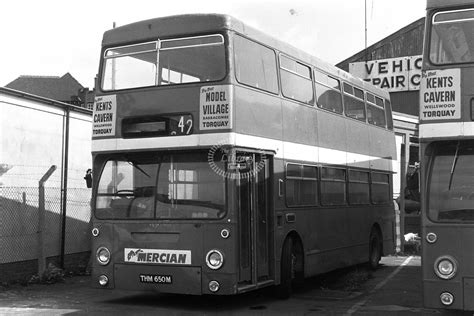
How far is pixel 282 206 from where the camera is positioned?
10.2m

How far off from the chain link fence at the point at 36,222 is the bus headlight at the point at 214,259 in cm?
473

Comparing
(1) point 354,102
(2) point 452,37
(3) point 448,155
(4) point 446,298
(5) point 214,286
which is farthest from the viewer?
(1) point 354,102

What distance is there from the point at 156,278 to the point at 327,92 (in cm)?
535

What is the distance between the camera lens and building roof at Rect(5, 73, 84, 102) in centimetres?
8012

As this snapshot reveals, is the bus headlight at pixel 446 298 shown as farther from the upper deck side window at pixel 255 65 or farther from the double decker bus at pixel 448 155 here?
the upper deck side window at pixel 255 65

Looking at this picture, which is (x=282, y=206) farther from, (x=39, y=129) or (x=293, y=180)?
(x=39, y=129)

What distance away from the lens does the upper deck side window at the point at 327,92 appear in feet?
38.8

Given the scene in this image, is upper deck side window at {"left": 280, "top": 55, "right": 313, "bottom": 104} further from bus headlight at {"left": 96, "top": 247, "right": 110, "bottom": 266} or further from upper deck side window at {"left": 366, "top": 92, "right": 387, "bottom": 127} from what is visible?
bus headlight at {"left": 96, "top": 247, "right": 110, "bottom": 266}

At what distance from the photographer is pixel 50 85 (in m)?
82.3

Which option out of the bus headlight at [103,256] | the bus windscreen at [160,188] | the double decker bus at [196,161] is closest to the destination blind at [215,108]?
the double decker bus at [196,161]

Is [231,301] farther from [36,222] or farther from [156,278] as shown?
[36,222]

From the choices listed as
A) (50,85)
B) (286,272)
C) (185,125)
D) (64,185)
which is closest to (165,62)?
(185,125)

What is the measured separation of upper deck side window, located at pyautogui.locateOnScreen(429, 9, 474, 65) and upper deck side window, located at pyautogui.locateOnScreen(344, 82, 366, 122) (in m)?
5.59

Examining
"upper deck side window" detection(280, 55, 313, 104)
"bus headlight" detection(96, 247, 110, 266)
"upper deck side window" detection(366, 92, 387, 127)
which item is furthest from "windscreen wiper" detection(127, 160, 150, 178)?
"upper deck side window" detection(366, 92, 387, 127)
